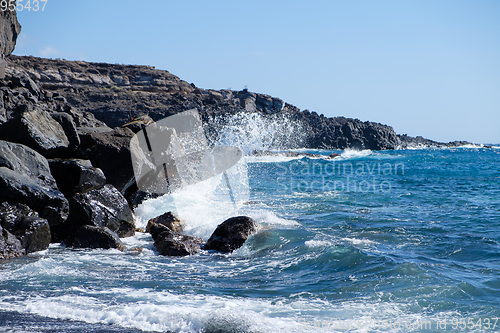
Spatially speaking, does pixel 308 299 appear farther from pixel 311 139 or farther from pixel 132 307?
pixel 311 139

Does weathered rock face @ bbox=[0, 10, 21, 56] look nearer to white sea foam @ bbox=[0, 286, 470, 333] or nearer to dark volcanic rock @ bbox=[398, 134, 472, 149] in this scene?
white sea foam @ bbox=[0, 286, 470, 333]

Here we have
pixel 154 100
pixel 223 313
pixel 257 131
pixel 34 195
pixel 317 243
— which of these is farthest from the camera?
pixel 154 100

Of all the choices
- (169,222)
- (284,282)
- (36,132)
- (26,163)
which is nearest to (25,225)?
(26,163)

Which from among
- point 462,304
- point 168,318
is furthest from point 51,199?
point 462,304

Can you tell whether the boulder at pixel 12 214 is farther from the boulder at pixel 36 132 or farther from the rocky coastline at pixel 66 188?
the boulder at pixel 36 132

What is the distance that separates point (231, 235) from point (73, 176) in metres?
3.55

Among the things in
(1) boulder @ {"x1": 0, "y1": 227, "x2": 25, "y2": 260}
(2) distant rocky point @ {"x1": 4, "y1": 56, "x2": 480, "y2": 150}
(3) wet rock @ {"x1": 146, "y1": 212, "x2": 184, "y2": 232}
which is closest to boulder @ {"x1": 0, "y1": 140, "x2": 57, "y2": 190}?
(1) boulder @ {"x1": 0, "y1": 227, "x2": 25, "y2": 260}

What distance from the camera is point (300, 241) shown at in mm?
8445

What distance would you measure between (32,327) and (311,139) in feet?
261

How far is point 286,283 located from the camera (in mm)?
6000

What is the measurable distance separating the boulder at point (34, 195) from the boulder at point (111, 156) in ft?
6.96

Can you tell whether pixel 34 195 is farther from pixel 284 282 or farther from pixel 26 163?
pixel 284 282

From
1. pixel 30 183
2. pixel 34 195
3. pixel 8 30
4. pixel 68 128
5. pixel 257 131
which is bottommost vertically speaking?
pixel 34 195

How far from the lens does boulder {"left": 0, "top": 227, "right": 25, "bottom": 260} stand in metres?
6.22
